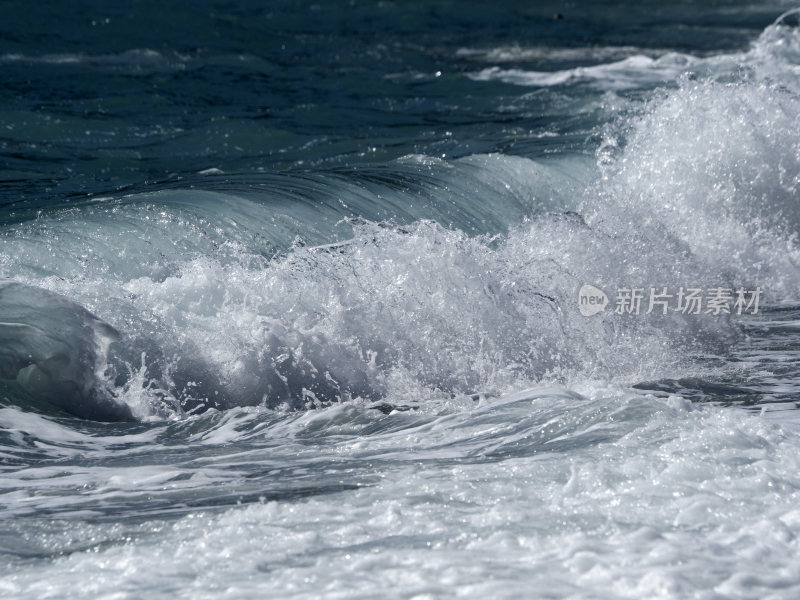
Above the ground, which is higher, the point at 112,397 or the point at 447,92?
the point at 447,92

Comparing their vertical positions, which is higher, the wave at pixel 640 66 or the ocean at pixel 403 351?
the wave at pixel 640 66

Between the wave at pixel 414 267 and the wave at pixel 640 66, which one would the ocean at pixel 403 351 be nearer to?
the wave at pixel 414 267

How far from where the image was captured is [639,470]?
3.03 meters

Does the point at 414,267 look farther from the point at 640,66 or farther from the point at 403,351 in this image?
the point at 640,66

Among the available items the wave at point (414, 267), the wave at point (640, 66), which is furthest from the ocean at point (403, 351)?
the wave at point (640, 66)

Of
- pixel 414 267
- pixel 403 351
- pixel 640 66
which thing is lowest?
pixel 403 351

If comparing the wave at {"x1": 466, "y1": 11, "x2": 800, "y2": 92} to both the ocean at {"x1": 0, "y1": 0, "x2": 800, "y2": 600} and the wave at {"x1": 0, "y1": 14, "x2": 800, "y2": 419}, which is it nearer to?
the ocean at {"x1": 0, "y1": 0, "x2": 800, "y2": 600}

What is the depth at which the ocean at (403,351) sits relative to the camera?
2676 mm

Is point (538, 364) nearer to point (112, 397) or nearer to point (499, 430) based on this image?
point (499, 430)

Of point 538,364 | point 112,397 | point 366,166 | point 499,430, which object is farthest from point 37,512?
point 366,166

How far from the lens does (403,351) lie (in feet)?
15.0

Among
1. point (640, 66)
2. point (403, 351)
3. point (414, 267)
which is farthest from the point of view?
point (640, 66)

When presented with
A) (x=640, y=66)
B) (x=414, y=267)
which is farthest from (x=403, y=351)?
(x=640, y=66)

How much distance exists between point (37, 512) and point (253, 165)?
544cm
